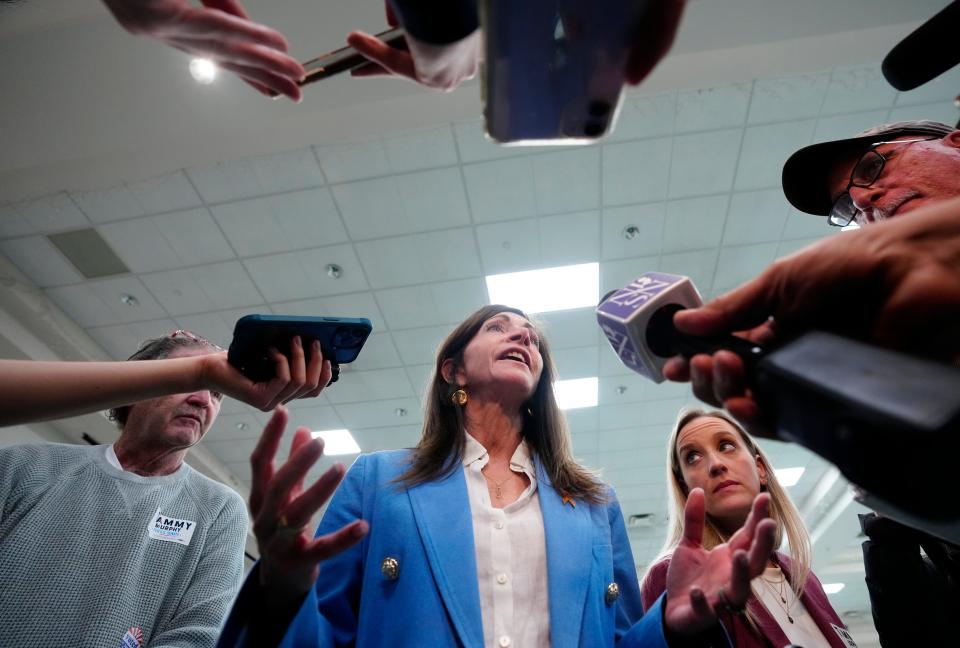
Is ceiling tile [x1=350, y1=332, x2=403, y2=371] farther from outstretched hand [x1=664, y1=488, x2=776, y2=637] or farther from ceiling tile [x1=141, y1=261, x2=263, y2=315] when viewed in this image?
outstretched hand [x1=664, y1=488, x2=776, y2=637]

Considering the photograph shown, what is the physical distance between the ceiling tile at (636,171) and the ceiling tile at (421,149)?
42.8 inches

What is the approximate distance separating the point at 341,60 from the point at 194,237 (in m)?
3.77

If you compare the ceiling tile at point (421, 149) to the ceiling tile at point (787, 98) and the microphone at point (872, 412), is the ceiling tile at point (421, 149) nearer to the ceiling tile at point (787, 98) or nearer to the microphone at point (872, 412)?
the ceiling tile at point (787, 98)

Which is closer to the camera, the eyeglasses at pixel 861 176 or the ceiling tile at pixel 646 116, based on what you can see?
the eyeglasses at pixel 861 176

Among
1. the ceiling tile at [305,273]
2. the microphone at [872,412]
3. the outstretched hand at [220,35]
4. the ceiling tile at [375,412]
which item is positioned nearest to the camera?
the microphone at [872,412]

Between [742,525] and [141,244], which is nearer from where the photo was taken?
[742,525]

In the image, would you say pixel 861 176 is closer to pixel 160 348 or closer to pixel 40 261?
pixel 160 348

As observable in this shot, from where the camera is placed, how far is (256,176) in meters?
3.58

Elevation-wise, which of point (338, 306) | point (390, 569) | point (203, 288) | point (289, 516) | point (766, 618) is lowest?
point (338, 306)

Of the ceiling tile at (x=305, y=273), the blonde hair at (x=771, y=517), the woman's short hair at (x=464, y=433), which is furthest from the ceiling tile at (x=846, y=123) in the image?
the ceiling tile at (x=305, y=273)

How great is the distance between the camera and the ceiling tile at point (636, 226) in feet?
12.4

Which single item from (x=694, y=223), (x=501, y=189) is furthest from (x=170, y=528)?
(x=694, y=223)

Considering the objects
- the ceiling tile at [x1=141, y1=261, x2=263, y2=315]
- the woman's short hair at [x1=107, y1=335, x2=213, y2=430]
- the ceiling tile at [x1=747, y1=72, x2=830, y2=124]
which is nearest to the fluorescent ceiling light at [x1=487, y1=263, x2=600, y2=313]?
the ceiling tile at [x1=747, y1=72, x2=830, y2=124]

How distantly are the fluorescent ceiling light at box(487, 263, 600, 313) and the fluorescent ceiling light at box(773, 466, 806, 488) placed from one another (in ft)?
15.1
